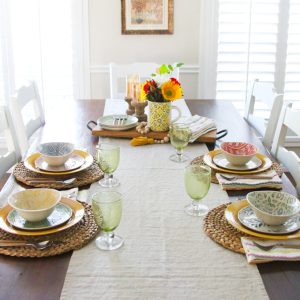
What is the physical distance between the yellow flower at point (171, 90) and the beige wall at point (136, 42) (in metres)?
1.54

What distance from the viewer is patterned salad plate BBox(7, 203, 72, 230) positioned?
1.30 meters

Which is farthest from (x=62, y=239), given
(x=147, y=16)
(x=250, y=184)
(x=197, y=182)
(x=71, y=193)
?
(x=147, y=16)

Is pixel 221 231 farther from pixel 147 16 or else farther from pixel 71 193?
pixel 147 16

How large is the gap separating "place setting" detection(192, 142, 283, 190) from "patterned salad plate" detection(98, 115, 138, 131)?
1.43 ft

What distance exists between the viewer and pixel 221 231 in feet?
4.32

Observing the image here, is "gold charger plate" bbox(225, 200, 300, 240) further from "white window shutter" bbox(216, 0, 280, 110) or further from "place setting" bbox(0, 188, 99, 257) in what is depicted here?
"white window shutter" bbox(216, 0, 280, 110)

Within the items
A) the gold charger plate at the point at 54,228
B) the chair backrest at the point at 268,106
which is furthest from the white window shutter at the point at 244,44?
the gold charger plate at the point at 54,228

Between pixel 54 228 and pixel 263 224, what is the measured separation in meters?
0.51

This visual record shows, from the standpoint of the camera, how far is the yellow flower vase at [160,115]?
6.86 ft

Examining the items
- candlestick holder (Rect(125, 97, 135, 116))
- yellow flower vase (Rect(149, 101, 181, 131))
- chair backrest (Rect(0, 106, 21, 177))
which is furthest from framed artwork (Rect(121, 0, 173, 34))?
chair backrest (Rect(0, 106, 21, 177))

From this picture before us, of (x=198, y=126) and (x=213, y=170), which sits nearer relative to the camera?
(x=213, y=170)

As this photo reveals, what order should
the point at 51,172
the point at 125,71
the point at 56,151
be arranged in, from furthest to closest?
the point at 125,71
the point at 56,151
the point at 51,172

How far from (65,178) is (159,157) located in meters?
0.39

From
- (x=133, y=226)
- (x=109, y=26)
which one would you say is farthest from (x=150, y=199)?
(x=109, y=26)
